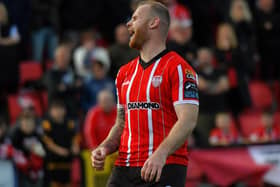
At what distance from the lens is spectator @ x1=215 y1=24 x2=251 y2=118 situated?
13.8m

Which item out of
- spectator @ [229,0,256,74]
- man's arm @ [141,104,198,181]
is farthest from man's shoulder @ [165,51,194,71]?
spectator @ [229,0,256,74]

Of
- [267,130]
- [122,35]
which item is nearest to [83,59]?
[122,35]

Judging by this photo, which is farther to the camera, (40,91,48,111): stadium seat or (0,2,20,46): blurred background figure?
(40,91,48,111): stadium seat

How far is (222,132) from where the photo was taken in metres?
12.3

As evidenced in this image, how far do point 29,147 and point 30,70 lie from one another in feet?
7.55

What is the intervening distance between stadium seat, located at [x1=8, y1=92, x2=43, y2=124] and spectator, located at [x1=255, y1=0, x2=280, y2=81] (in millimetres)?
4925

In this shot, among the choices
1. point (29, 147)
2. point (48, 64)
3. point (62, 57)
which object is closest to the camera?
point (29, 147)

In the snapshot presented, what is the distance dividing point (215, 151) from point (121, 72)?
6.21m

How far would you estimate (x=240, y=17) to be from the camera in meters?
14.3

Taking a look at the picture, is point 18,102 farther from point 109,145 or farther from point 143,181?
point 143,181

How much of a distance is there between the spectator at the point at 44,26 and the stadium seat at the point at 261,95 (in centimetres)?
401

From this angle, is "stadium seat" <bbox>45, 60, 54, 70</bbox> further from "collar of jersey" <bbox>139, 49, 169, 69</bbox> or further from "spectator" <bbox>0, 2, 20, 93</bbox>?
"collar of jersey" <bbox>139, 49, 169, 69</bbox>

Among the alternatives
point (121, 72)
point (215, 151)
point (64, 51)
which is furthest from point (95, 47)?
point (121, 72)

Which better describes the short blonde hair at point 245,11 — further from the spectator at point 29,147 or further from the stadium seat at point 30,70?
the spectator at point 29,147
